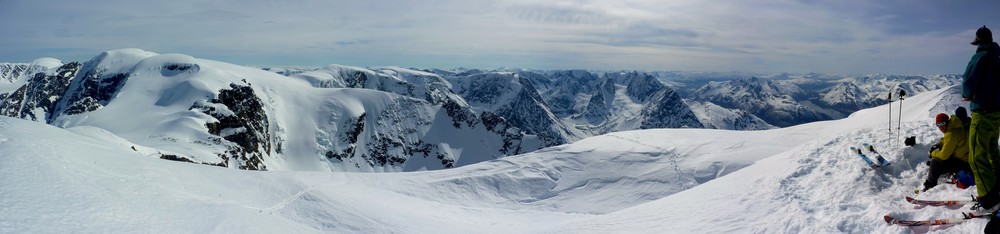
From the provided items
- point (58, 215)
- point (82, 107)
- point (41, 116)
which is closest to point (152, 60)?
point (82, 107)

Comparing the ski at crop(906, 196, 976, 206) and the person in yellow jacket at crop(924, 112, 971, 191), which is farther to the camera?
the person in yellow jacket at crop(924, 112, 971, 191)

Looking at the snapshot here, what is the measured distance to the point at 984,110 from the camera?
8516mm

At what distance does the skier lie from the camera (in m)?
8.21

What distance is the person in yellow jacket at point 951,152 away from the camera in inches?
365

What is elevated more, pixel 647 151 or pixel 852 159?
pixel 852 159

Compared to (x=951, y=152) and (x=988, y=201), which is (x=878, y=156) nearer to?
(x=951, y=152)

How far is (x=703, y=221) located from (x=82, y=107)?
19035cm

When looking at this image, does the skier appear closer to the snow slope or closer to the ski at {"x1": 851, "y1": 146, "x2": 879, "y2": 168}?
the snow slope

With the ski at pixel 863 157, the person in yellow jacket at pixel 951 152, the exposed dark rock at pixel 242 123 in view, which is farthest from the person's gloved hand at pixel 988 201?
the exposed dark rock at pixel 242 123

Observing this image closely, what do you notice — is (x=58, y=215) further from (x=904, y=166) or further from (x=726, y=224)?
(x=904, y=166)

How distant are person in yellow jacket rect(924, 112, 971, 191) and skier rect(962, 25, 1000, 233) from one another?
64 cm

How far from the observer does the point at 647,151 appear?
3522 cm

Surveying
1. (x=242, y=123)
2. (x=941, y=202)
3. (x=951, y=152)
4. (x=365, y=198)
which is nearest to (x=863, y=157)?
(x=951, y=152)

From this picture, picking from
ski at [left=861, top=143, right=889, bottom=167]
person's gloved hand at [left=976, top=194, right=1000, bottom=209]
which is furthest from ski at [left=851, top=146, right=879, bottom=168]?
person's gloved hand at [left=976, top=194, right=1000, bottom=209]
